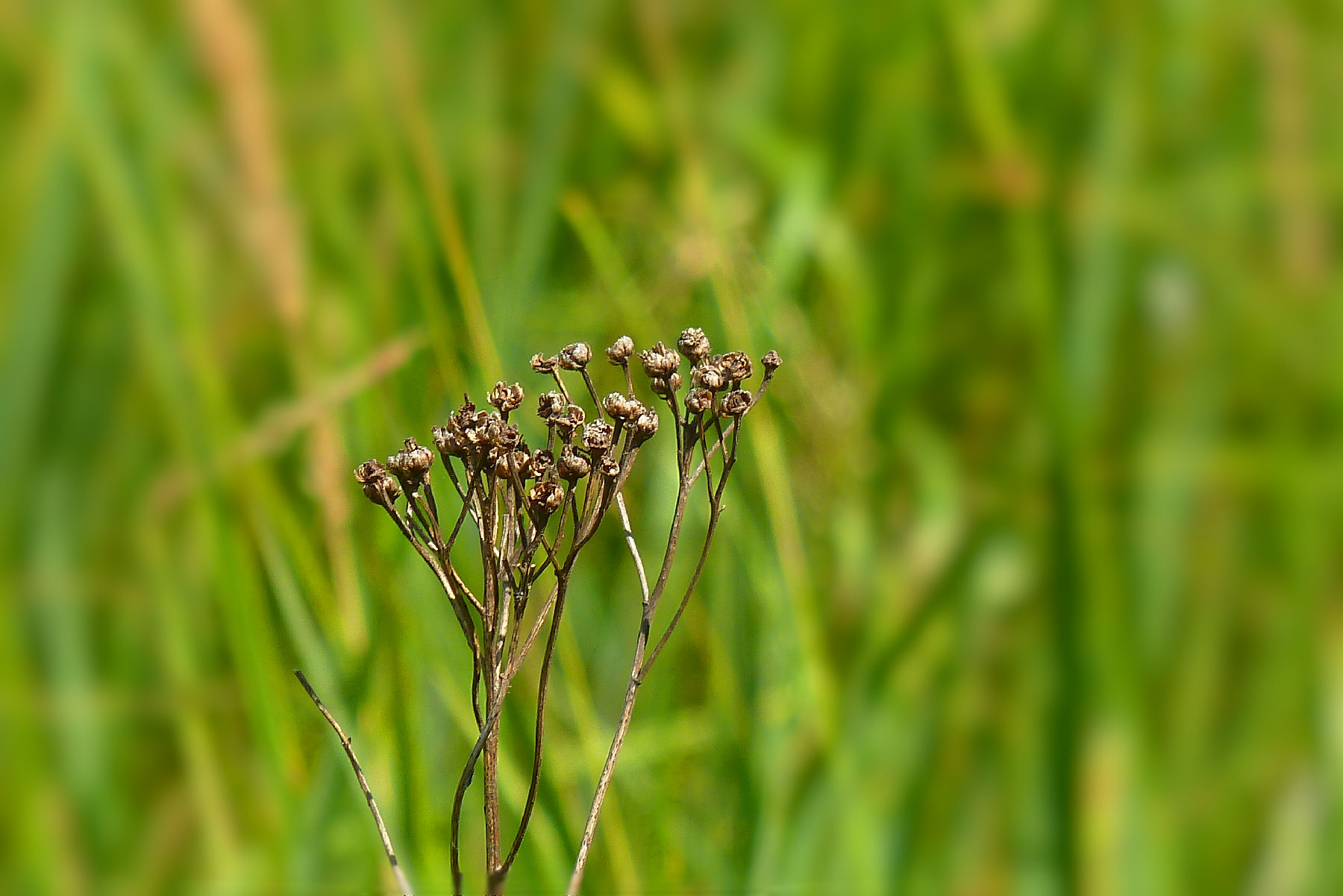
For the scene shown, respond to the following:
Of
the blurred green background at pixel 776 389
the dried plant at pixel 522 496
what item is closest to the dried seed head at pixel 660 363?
the dried plant at pixel 522 496

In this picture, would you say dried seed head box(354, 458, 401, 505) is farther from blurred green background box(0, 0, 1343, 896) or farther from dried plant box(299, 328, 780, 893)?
blurred green background box(0, 0, 1343, 896)

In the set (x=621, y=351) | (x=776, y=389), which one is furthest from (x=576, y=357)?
(x=776, y=389)

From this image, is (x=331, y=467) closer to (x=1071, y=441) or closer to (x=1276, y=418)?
(x=1071, y=441)

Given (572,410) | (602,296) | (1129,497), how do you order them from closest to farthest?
(572,410) < (602,296) < (1129,497)

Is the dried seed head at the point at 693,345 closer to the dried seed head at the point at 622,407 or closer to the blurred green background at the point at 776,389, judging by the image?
the dried seed head at the point at 622,407

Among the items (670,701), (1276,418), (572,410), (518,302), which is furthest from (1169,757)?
(572,410)

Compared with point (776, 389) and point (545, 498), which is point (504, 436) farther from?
point (776, 389)
